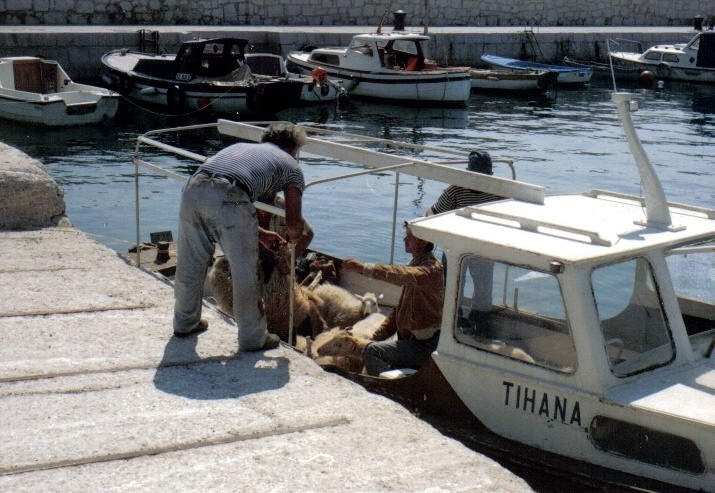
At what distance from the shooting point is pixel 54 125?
79.2 ft

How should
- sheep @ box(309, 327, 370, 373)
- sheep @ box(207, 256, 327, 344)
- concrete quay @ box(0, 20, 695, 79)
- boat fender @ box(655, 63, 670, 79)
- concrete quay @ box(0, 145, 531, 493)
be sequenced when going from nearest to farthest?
1. concrete quay @ box(0, 145, 531, 493)
2. sheep @ box(309, 327, 370, 373)
3. sheep @ box(207, 256, 327, 344)
4. concrete quay @ box(0, 20, 695, 79)
5. boat fender @ box(655, 63, 670, 79)

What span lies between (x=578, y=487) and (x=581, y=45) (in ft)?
123

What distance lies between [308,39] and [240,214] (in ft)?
96.7

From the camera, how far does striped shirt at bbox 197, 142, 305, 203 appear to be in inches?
223

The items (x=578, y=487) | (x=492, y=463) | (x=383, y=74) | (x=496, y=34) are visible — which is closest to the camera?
(x=492, y=463)

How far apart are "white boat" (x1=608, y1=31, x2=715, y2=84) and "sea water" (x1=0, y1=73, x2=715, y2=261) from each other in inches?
99.8

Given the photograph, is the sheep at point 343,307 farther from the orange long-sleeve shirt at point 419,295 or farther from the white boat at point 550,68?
the white boat at point 550,68

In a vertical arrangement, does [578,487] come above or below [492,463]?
below

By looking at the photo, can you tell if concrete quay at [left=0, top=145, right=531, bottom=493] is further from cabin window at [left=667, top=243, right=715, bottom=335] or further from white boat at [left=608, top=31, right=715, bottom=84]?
white boat at [left=608, top=31, right=715, bottom=84]

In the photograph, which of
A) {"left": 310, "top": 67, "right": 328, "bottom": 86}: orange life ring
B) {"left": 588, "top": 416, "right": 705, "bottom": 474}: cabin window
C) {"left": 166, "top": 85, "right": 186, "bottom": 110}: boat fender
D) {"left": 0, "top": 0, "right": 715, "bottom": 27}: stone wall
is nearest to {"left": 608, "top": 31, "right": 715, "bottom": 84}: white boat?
{"left": 0, "top": 0, "right": 715, "bottom": 27}: stone wall

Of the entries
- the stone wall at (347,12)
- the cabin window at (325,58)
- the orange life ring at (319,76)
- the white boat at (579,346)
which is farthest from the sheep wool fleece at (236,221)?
the stone wall at (347,12)

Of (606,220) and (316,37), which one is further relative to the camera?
(316,37)

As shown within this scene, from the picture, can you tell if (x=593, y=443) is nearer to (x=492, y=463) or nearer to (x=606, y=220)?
(x=492, y=463)

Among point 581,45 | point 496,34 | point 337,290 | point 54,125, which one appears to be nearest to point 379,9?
point 496,34
